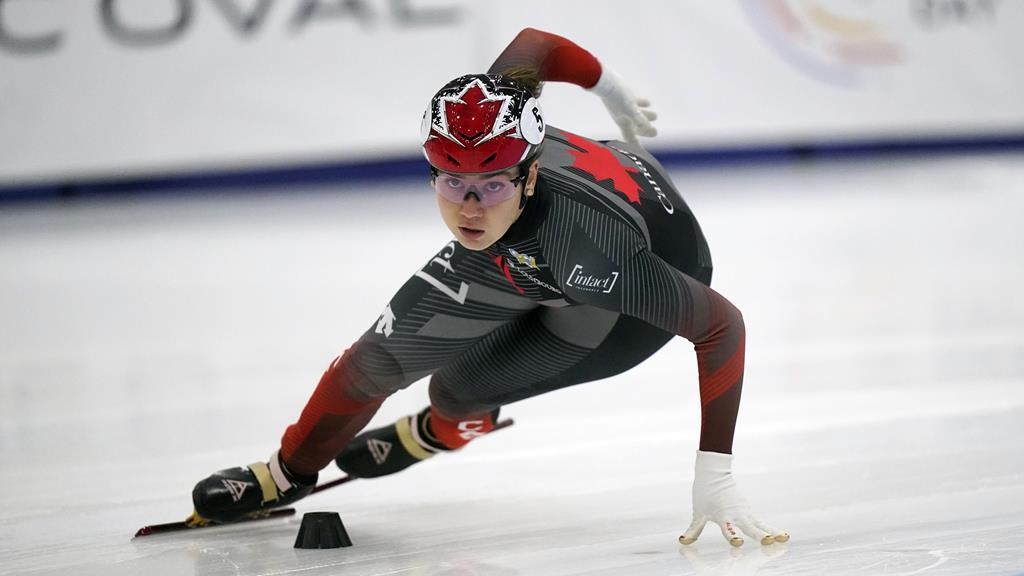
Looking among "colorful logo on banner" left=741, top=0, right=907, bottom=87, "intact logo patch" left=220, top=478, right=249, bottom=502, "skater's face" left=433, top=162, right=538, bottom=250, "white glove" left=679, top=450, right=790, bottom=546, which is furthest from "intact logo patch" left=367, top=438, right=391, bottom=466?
"colorful logo on banner" left=741, top=0, right=907, bottom=87

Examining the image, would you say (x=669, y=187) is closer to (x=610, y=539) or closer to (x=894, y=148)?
(x=610, y=539)

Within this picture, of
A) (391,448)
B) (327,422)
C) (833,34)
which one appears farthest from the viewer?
(833,34)

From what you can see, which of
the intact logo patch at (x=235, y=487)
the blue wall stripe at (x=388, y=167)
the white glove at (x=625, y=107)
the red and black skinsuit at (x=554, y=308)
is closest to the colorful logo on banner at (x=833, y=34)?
the blue wall stripe at (x=388, y=167)

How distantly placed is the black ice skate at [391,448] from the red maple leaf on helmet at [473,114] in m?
0.98

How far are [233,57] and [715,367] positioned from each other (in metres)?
6.52

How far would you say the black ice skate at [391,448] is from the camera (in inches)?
124

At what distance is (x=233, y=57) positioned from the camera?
8.37 metres

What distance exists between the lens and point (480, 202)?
2436mm

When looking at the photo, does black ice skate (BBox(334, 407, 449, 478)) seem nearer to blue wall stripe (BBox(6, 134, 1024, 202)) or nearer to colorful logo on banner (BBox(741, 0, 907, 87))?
blue wall stripe (BBox(6, 134, 1024, 202))

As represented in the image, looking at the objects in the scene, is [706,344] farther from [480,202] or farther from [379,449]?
[379,449]

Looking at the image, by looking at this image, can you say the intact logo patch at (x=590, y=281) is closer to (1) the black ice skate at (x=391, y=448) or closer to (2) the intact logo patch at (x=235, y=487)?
(1) the black ice skate at (x=391, y=448)

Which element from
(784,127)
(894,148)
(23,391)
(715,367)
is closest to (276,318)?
(23,391)

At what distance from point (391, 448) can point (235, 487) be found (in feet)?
1.44

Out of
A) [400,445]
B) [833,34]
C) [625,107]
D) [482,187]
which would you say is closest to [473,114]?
[482,187]
